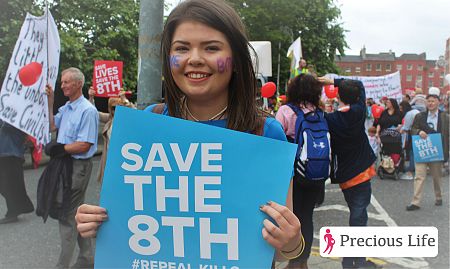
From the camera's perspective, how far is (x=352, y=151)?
4539 millimetres

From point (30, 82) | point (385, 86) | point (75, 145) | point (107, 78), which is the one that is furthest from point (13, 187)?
point (385, 86)

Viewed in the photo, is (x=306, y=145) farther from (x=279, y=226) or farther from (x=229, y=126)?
(x=279, y=226)

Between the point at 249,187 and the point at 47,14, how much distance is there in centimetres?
404

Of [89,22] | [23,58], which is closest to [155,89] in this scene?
[23,58]

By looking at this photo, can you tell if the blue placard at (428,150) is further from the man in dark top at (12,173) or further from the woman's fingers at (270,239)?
the woman's fingers at (270,239)

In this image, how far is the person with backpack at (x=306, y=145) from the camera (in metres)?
4.05

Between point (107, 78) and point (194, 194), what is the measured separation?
7438mm

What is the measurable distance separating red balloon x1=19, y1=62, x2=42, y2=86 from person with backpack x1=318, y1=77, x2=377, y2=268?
268 centimetres

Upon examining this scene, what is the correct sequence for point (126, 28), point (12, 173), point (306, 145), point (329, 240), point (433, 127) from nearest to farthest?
point (329, 240)
point (306, 145)
point (12, 173)
point (433, 127)
point (126, 28)

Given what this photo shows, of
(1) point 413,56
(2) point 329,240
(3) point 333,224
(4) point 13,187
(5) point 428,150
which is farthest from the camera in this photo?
(1) point 413,56

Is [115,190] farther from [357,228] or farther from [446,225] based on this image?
[446,225]

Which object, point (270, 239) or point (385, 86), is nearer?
point (270, 239)

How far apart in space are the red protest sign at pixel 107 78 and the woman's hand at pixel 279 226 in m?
7.37

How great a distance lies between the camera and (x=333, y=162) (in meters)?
4.58
